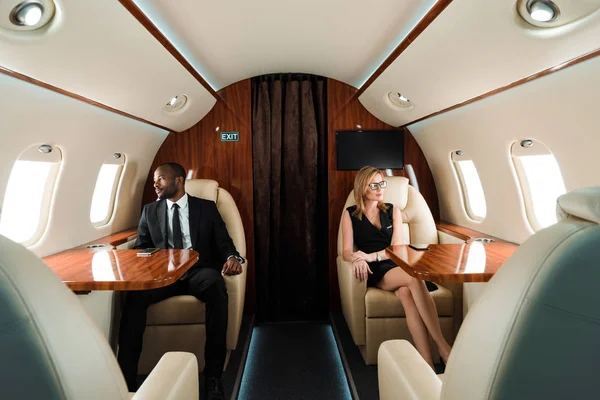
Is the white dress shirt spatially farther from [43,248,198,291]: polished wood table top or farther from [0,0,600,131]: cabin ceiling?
[0,0,600,131]: cabin ceiling

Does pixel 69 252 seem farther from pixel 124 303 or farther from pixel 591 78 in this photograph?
pixel 591 78

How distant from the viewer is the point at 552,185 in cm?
344

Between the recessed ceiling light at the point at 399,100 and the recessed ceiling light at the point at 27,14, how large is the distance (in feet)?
9.03

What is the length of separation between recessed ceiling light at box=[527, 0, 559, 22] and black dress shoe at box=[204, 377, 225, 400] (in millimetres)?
2823

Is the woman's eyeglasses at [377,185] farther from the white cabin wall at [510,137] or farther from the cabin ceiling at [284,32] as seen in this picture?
the cabin ceiling at [284,32]

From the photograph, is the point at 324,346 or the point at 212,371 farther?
the point at 324,346

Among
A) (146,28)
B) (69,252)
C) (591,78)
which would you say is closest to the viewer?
(591,78)

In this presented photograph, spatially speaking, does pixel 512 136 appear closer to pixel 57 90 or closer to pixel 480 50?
pixel 480 50

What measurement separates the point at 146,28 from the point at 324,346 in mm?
3137

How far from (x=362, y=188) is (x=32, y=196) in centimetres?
263

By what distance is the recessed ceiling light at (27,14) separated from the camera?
1.74 m

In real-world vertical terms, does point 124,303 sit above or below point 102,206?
below

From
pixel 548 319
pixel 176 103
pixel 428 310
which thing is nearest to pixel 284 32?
pixel 176 103

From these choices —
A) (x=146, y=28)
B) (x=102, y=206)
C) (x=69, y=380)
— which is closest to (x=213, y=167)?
(x=102, y=206)
